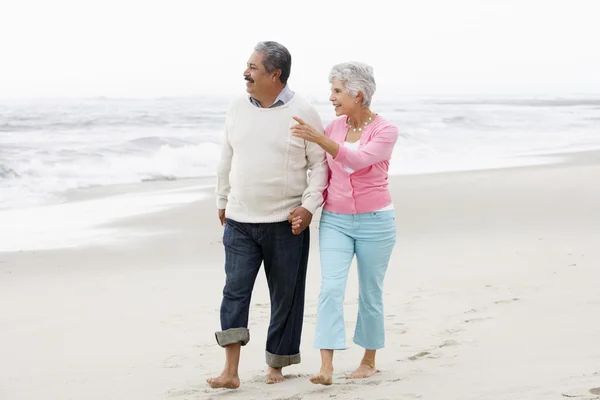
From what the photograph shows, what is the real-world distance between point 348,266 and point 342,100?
2.69 ft

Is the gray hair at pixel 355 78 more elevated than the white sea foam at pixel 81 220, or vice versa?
the gray hair at pixel 355 78

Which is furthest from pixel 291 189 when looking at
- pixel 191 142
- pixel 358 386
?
pixel 191 142

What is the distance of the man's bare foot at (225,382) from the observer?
4285 mm

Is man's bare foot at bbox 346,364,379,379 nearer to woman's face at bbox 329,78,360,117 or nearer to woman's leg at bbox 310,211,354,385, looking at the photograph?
woman's leg at bbox 310,211,354,385

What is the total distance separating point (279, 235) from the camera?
431 centimetres

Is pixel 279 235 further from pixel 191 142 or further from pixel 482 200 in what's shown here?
pixel 191 142

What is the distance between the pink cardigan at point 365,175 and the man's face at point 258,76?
42cm

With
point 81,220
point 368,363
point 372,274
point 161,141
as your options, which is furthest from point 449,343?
point 161,141

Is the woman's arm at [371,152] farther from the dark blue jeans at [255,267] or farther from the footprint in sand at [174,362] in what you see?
the footprint in sand at [174,362]

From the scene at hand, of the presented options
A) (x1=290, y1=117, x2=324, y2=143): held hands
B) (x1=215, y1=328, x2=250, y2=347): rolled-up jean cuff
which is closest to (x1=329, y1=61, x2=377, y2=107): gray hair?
(x1=290, y1=117, x2=324, y2=143): held hands

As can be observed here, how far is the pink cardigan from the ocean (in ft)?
29.3

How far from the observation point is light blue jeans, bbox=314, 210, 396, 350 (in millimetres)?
4215

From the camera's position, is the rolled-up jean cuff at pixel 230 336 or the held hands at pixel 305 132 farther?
the rolled-up jean cuff at pixel 230 336

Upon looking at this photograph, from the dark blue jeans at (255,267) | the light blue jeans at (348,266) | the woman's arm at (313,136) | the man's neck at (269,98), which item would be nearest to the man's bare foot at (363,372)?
the light blue jeans at (348,266)
